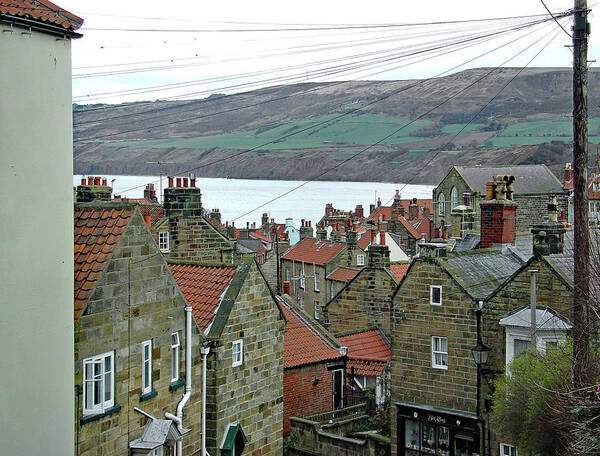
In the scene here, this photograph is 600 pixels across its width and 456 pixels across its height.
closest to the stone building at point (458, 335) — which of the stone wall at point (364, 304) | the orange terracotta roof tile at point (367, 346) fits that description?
the orange terracotta roof tile at point (367, 346)

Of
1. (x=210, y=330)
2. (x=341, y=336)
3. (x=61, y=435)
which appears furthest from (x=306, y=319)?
(x=61, y=435)

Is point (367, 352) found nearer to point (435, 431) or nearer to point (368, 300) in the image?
point (368, 300)

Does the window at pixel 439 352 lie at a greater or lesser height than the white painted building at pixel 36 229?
lesser

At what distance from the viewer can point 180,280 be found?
2184 centimetres

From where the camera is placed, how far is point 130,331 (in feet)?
50.0

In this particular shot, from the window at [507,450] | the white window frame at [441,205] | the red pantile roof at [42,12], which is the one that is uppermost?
the red pantile roof at [42,12]

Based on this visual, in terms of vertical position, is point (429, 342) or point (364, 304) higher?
point (364, 304)

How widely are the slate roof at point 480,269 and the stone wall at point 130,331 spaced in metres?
9.55

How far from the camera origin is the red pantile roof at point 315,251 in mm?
55188

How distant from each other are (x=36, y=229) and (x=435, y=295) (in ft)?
46.9

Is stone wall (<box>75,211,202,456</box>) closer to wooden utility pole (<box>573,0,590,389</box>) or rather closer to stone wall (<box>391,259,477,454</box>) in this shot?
wooden utility pole (<box>573,0,590,389</box>)

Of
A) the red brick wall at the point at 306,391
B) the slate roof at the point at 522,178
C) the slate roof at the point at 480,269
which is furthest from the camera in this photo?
the slate roof at the point at 522,178

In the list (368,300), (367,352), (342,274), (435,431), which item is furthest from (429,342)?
→ (342,274)

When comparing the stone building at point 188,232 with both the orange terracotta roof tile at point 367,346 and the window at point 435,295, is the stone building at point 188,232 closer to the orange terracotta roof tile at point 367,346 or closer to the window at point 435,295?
the window at point 435,295
